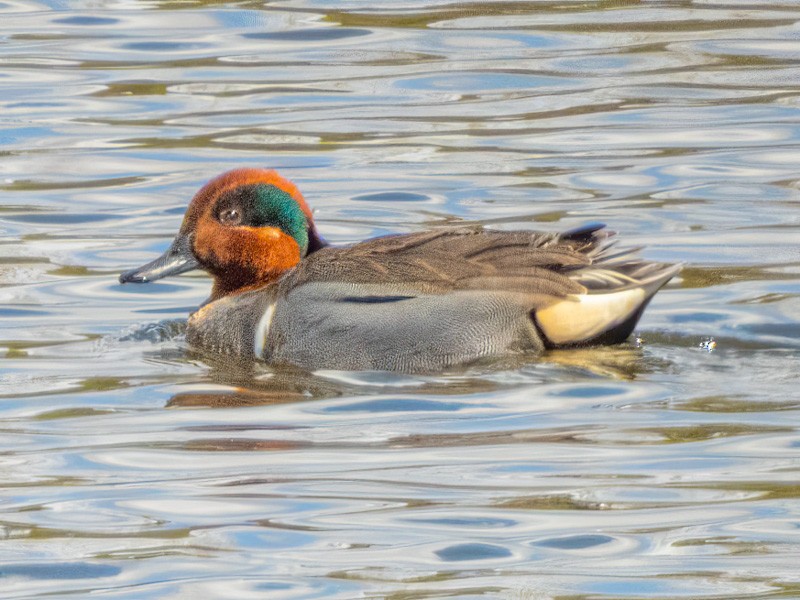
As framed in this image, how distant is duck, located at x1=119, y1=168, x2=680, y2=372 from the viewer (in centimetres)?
890

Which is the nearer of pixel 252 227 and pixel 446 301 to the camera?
pixel 446 301

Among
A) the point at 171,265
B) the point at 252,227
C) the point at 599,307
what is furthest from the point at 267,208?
the point at 599,307

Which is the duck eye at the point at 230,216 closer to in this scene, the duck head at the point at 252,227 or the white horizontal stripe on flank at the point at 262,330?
the duck head at the point at 252,227

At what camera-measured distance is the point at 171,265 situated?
32.8 ft

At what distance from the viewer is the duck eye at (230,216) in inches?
384

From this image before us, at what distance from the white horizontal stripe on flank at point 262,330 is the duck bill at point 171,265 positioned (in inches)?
29.1

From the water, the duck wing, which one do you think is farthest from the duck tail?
the water

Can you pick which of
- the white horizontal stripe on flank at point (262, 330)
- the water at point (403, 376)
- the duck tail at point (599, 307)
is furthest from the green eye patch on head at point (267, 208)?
the duck tail at point (599, 307)

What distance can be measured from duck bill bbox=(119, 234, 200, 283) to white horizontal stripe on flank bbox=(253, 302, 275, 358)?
74cm

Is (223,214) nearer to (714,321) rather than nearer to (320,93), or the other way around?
(714,321)

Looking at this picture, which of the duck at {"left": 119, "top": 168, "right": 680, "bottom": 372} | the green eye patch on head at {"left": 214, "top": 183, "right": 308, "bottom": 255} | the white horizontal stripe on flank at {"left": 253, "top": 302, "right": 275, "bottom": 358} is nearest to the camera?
the duck at {"left": 119, "top": 168, "right": 680, "bottom": 372}

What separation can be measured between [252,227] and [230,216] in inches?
4.7

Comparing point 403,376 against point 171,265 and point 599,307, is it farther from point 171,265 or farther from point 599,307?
point 171,265

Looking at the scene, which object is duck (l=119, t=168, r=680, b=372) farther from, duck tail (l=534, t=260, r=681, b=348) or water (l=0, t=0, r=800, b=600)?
water (l=0, t=0, r=800, b=600)
